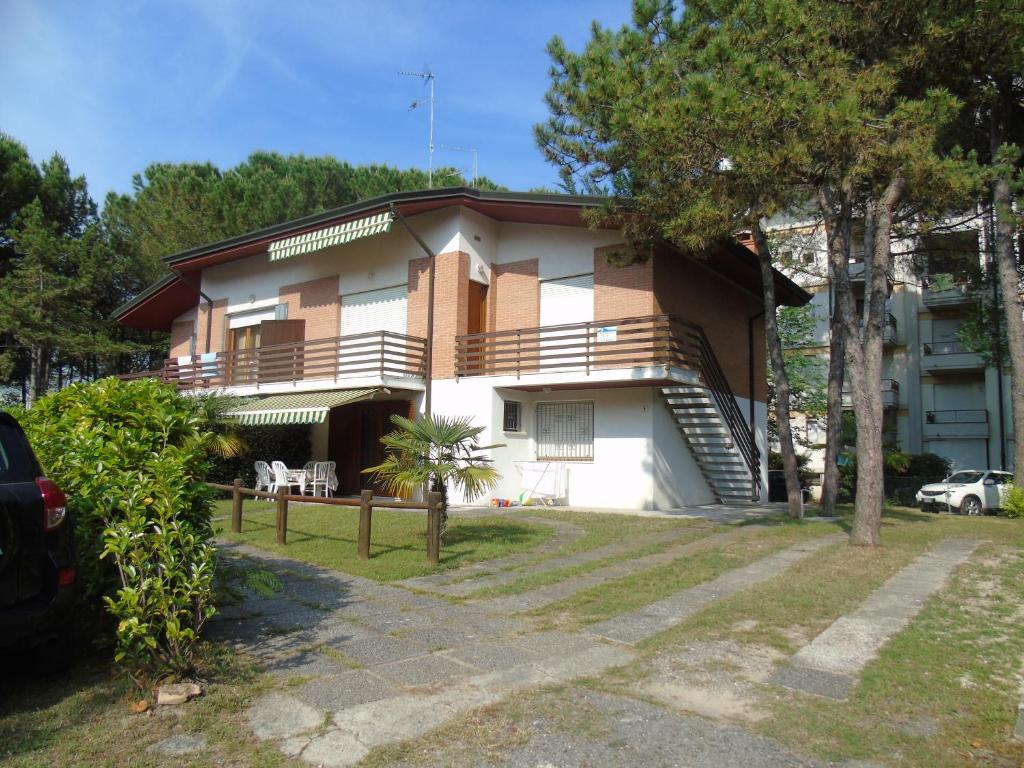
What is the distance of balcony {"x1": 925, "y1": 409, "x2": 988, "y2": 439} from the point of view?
1308 inches

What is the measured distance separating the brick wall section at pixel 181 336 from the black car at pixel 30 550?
23.7 metres

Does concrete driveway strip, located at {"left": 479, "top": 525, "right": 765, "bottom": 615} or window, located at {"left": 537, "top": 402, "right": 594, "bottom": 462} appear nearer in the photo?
concrete driveway strip, located at {"left": 479, "top": 525, "right": 765, "bottom": 615}

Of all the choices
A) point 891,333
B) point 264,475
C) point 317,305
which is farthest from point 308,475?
point 891,333

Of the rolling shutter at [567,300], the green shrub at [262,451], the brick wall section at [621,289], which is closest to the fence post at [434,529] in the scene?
the brick wall section at [621,289]

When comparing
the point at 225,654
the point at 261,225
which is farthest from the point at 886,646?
the point at 261,225

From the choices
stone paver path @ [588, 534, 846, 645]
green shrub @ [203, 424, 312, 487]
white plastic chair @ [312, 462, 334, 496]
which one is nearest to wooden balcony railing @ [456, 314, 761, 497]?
white plastic chair @ [312, 462, 334, 496]

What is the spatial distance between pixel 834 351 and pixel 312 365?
12777 mm

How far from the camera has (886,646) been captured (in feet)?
17.6

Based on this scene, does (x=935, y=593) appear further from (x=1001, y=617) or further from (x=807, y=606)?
(x=807, y=606)

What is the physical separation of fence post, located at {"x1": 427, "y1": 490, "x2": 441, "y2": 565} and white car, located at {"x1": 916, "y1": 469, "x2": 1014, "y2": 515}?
19.0 meters

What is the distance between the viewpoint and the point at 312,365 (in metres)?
19.0

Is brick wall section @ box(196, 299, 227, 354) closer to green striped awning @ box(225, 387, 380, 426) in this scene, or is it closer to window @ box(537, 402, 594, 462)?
green striped awning @ box(225, 387, 380, 426)

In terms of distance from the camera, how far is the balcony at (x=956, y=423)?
33219mm

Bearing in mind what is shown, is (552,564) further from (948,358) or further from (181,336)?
(948,358)
